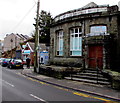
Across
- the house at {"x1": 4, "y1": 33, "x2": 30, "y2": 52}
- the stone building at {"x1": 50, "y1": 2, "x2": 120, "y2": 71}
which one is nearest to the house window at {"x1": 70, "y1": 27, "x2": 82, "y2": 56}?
the stone building at {"x1": 50, "y1": 2, "x2": 120, "y2": 71}

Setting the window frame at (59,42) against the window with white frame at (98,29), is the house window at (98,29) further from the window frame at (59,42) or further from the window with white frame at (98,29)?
the window frame at (59,42)

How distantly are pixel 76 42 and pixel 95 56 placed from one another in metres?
3.32

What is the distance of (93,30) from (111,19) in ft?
6.66

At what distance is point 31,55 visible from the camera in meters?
31.2

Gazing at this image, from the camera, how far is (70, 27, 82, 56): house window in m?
16.1

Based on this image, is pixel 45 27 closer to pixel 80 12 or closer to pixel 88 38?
pixel 80 12

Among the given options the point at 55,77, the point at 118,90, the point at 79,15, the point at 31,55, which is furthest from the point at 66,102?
the point at 31,55

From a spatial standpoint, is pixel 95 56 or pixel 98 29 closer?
pixel 95 56

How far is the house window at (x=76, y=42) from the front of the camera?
16094mm

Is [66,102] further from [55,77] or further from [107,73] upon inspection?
[55,77]

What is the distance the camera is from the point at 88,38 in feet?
45.3

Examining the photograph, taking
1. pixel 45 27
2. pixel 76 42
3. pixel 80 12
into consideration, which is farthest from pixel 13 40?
pixel 80 12

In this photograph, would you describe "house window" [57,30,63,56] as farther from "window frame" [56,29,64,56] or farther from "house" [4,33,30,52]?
"house" [4,33,30,52]

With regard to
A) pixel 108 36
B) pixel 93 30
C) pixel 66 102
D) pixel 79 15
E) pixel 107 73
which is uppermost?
pixel 79 15
